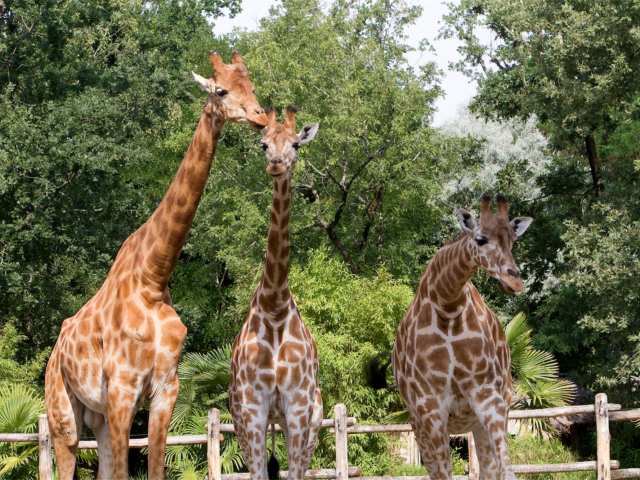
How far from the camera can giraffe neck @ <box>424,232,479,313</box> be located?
5.60 m

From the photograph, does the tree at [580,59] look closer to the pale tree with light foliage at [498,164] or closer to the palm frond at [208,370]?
the pale tree with light foliage at [498,164]

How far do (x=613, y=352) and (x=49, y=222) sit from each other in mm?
11823

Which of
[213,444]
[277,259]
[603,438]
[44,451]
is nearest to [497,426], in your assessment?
[277,259]

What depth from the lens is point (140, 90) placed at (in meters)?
19.4

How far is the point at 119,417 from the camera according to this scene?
17.1 ft

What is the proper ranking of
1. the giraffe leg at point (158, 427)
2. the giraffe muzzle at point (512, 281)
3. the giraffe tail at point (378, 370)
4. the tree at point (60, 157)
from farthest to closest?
1. the tree at point (60, 157)
2. the giraffe tail at point (378, 370)
3. the giraffe leg at point (158, 427)
4. the giraffe muzzle at point (512, 281)

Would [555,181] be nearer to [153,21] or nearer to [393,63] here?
[393,63]

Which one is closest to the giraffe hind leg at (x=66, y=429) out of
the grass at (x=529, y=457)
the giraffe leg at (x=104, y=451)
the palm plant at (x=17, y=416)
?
the giraffe leg at (x=104, y=451)

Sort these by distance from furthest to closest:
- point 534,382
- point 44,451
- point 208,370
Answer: point 208,370 < point 534,382 < point 44,451

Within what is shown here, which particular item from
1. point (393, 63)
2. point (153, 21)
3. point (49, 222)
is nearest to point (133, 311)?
point (49, 222)

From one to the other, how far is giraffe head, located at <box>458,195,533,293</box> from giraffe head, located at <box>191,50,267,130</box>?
162 cm

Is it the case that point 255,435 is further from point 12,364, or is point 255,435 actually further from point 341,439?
point 12,364

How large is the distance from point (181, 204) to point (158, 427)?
1537 mm

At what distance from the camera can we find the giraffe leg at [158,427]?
5324mm
